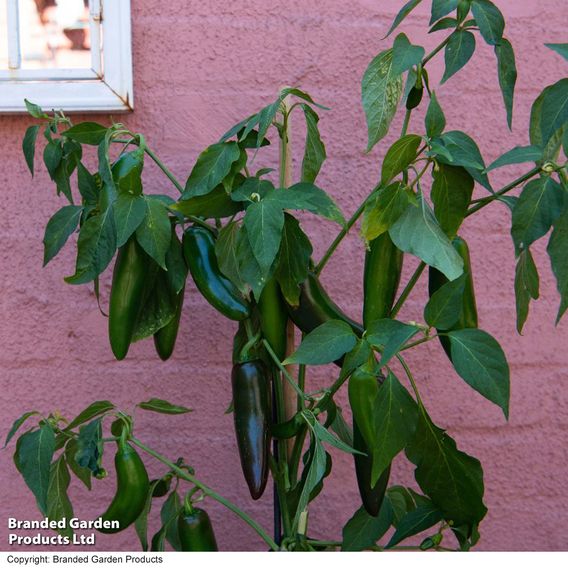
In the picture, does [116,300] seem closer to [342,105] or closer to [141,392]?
[141,392]

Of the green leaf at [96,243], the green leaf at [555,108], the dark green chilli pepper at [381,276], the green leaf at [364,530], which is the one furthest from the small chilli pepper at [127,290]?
the green leaf at [555,108]

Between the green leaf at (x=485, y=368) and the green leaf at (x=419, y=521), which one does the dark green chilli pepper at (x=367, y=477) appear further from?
the green leaf at (x=485, y=368)

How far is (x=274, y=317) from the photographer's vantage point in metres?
0.97

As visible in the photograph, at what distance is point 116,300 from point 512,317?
75 cm

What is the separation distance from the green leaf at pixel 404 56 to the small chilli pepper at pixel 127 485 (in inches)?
21.2

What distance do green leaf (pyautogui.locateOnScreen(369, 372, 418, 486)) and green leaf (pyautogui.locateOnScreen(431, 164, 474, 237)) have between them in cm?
19

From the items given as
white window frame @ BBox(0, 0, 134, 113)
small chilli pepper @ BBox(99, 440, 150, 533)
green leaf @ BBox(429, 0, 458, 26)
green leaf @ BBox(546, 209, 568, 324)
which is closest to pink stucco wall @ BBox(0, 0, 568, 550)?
white window frame @ BBox(0, 0, 134, 113)

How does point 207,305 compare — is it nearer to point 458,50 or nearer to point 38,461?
point 38,461

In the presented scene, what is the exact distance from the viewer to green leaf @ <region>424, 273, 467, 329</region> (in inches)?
33.1

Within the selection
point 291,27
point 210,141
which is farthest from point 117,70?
point 291,27

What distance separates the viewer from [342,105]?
1.37m

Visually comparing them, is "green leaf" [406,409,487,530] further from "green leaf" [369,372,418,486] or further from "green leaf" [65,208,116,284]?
"green leaf" [65,208,116,284]

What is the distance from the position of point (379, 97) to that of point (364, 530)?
54 cm

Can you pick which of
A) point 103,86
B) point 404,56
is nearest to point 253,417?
point 404,56
